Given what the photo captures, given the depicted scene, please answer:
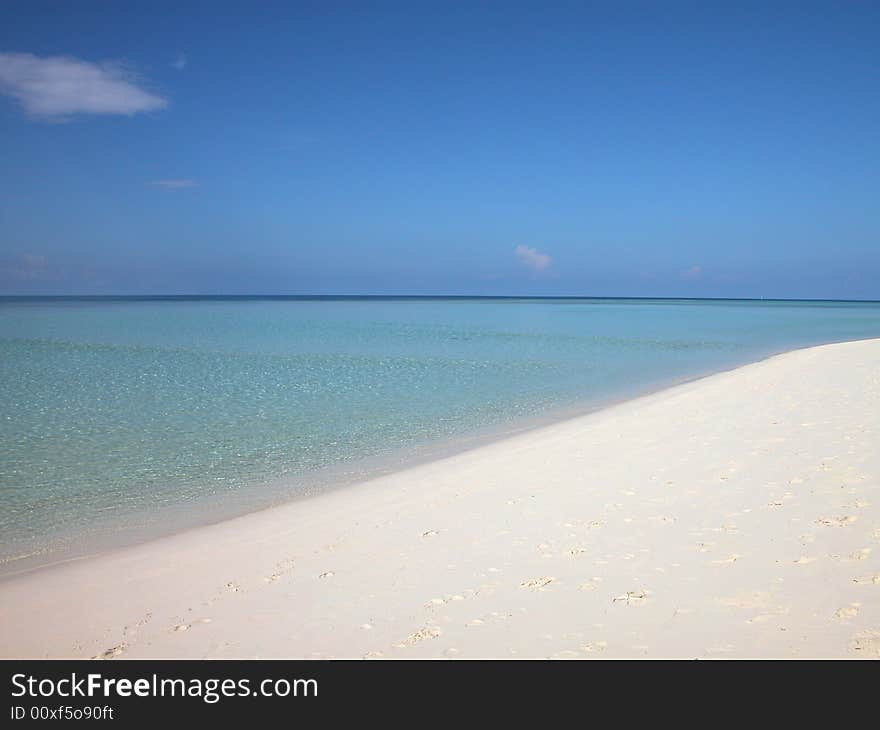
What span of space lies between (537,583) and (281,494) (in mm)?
4904

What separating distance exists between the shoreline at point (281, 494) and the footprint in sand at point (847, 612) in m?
6.44

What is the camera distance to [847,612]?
15.2 feet

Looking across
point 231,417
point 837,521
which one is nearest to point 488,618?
point 837,521

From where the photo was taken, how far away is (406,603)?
17.0ft

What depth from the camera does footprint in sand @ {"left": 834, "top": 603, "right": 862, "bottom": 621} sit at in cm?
457

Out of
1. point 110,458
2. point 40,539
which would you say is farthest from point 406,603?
point 110,458

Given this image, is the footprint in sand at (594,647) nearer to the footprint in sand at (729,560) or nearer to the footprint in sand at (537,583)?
the footprint in sand at (537,583)

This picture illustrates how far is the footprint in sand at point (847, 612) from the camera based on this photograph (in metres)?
4.57

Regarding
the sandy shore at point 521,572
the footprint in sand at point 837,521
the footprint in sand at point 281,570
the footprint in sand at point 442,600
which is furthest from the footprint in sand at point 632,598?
the footprint in sand at point 281,570

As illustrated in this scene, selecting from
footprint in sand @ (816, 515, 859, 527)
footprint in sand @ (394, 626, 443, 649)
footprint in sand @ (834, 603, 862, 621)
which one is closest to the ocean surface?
footprint in sand @ (394, 626, 443, 649)

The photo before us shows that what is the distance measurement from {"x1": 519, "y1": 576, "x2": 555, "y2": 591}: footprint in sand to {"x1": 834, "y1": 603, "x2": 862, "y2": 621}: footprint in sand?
2162 millimetres
